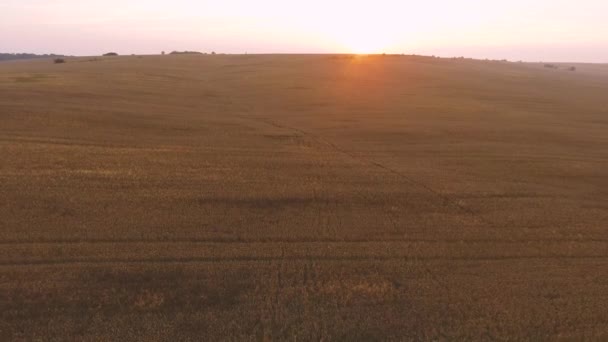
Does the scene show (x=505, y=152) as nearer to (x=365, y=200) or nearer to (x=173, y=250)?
(x=365, y=200)

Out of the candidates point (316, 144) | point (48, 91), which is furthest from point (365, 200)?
point (48, 91)

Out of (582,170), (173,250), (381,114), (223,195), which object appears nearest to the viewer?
(173,250)

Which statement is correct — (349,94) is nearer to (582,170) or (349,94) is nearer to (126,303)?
(582,170)

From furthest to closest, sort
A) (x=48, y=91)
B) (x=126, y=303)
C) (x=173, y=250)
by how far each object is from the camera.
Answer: (x=48, y=91) → (x=173, y=250) → (x=126, y=303)

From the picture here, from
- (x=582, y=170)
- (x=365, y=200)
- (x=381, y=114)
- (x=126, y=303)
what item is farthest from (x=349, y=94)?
(x=126, y=303)

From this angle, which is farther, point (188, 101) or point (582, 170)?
point (188, 101)

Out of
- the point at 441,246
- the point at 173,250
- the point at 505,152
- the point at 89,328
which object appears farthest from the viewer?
the point at 505,152
